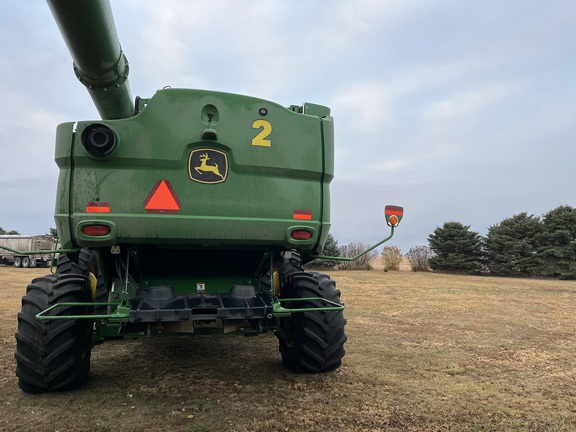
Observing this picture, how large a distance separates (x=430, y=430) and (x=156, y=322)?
231 centimetres

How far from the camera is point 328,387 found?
4.38 meters

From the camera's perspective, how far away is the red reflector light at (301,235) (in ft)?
13.5

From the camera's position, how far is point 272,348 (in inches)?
243

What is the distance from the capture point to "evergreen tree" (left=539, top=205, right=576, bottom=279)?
2383cm

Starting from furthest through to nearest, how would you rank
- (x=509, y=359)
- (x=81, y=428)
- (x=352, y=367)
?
(x=509, y=359) < (x=352, y=367) < (x=81, y=428)

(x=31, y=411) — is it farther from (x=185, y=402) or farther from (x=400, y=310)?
(x=400, y=310)

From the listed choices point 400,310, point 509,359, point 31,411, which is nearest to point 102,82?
point 31,411

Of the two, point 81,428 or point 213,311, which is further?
point 213,311

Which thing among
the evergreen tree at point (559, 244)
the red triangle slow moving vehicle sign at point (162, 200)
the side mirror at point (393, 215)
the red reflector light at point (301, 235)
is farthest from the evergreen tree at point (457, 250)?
the red triangle slow moving vehicle sign at point (162, 200)

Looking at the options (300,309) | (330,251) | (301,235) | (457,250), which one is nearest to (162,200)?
(301,235)

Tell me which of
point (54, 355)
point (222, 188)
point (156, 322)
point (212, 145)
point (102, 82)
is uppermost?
point (102, 82)

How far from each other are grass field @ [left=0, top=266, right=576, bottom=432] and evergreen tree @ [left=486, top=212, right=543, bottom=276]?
1910 cm

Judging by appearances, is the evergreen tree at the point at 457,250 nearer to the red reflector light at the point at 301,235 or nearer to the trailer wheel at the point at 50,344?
the red reflector light at the point at 301,235

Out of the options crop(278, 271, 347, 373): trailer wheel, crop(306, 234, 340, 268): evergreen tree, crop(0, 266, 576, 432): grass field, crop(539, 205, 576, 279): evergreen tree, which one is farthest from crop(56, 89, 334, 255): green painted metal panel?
crop(539, 205, 576, 279): evergreen tree
